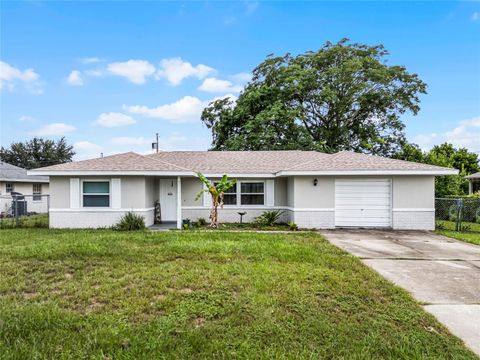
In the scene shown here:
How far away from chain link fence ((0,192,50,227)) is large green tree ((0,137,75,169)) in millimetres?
17816

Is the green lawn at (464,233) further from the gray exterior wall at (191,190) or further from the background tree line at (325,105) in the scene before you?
the background tree line at (325,105)

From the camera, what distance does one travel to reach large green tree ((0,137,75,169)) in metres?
36.1

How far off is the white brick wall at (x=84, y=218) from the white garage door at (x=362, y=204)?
891 cm

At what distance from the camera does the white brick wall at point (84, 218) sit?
40.3ft

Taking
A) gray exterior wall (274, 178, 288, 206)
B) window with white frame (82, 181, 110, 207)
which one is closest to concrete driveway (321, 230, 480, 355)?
gray exterior wall (274, 178, 288, 206)

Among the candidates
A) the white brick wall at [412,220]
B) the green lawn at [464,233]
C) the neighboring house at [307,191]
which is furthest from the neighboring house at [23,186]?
the green lawn at [464,233]

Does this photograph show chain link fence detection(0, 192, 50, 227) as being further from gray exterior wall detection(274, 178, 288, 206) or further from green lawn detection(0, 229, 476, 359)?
gray exterior wall detection(274, 178, 288, 206)

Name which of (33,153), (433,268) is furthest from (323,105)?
(33,153)

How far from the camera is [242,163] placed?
618 inches

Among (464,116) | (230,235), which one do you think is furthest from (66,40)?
(464,116)

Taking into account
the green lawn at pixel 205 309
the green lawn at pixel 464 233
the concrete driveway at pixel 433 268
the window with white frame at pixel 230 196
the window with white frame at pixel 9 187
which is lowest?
the green lawn at pixel 464 233

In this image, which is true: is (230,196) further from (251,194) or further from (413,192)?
(413,192)

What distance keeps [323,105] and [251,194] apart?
15.4 meters

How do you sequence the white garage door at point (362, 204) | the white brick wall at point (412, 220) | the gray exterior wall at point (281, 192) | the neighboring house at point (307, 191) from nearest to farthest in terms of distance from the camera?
the neighboring house at point (307, 191), the white brick wall at point (412, 220), the white garage door at point (362, 204), the gray exterior wall at point (281, 192)
